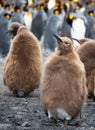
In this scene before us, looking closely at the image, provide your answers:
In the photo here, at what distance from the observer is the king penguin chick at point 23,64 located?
7223 millimetres

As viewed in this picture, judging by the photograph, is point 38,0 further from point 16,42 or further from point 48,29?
point 16,42

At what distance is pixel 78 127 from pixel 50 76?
52 cm

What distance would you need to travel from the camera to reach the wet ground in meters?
5.65

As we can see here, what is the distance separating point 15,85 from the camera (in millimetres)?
7363

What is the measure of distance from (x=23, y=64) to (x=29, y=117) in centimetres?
130

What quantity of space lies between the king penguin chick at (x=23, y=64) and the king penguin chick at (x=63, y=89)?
1540 mm

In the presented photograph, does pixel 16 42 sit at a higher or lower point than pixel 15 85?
higher

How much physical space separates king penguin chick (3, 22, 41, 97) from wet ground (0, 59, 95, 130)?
0.16 m

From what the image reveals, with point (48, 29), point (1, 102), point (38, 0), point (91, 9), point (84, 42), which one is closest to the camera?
point (1, 102)

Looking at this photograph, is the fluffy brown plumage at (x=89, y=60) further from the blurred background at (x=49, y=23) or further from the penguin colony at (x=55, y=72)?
the blurred background at (x=49, y=23)

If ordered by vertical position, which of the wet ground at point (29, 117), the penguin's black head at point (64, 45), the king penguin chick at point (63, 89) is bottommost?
the wet ground at point (29, 117)

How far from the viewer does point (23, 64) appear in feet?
23.8

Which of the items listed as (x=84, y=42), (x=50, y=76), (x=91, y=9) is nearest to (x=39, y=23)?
(x=91, y=9)

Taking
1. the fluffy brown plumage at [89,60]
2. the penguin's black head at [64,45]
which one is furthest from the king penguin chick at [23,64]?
the penguin's black head at [64,45]
